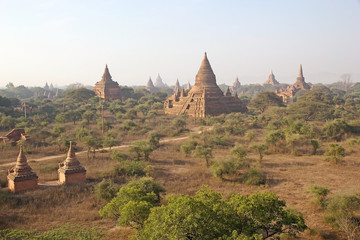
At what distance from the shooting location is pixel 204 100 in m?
43.8

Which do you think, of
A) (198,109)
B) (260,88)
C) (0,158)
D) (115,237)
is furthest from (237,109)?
(260,88)

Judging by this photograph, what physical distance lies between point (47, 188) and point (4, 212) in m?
2.76

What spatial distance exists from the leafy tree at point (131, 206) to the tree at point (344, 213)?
668cm

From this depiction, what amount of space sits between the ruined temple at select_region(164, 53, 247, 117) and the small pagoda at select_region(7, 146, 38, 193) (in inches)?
1192

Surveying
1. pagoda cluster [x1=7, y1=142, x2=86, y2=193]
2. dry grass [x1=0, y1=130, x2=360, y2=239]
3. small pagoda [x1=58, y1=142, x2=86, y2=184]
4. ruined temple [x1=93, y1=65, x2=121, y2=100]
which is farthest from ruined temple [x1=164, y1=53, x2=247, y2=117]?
pagoda cluster [x1=7, y1=142, x2=86, y2=193]

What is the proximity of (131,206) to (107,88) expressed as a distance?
58726 mm

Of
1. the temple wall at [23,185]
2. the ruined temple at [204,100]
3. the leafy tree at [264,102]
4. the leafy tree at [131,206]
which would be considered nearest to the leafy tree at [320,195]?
the leafy tree at [131,206]

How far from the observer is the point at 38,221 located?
37.4 ft

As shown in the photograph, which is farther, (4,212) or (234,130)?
(234,130)

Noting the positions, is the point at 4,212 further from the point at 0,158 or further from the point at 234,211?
the point at 0,158

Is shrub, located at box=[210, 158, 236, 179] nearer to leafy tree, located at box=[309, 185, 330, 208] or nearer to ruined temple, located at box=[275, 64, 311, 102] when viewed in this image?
leafy tree, located at box=[309, 185, 330, 208]

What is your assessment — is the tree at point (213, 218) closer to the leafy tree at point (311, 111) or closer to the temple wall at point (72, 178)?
the temple wall at point (72, 178)

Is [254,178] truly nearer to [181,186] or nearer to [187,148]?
[181,186]

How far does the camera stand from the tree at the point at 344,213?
10594mm
